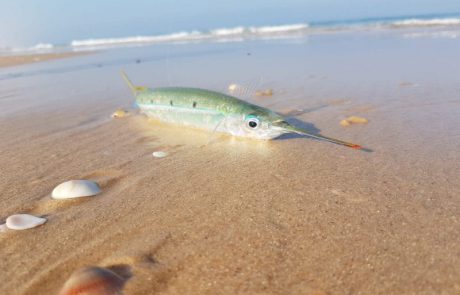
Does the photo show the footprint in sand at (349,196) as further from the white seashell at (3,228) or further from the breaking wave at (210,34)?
the breaking wave at (210,34)

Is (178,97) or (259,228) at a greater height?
(178,97)

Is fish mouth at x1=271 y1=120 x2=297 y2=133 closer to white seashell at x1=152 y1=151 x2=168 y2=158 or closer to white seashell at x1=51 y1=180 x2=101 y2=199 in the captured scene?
white seashell at x1=152 y1=151 x2=168 y2=158

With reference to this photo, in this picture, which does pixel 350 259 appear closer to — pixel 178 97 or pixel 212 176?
pixel 212 176

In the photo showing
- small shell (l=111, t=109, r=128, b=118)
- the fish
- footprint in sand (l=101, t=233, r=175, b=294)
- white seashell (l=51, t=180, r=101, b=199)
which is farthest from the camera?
small shell (l=111, t=109, r=128, b=118)

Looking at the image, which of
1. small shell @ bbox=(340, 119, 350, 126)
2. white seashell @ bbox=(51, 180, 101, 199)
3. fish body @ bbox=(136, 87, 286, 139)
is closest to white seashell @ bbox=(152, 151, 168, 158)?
fish body @ bbox=(136, 87, 286, 139)

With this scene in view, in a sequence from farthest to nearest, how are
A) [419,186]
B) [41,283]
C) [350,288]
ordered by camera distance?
1. [419,186]
2. [41,283]
3. [350,288]

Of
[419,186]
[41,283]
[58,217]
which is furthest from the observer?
[419,186]

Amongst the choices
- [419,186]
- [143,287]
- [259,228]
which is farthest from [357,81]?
[143,287]

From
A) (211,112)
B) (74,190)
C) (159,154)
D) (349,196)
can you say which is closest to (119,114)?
(211,112)
